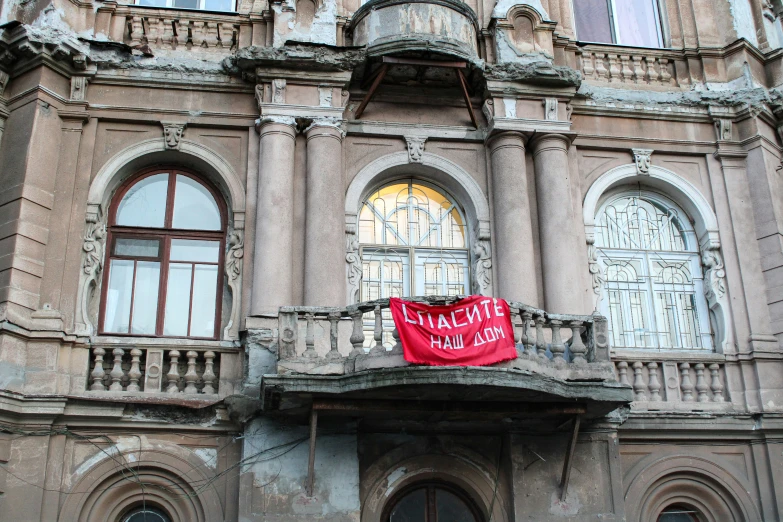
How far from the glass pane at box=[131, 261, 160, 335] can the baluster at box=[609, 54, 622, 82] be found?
305 inches

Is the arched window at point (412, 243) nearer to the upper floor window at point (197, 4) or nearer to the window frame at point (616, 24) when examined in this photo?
the upper floor window at point (197, 4)

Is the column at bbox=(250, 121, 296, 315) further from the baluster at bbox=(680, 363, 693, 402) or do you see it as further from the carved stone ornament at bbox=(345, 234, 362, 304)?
the baluster at bbox=(680, 363, 693, 402)

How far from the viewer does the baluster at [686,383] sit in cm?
1319

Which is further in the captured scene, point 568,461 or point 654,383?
point 654,383

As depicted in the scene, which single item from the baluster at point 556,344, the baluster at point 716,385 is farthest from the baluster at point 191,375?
the baluster at point 716,385

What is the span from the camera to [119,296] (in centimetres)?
1299

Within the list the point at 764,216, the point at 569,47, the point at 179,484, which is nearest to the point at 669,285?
the point at 764,216

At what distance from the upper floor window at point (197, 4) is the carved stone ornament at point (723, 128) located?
789 centimetres

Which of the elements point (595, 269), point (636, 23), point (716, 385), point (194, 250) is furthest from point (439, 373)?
point (636, 23)

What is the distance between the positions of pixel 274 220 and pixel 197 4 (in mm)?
4332

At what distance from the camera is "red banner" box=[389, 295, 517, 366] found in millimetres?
10766

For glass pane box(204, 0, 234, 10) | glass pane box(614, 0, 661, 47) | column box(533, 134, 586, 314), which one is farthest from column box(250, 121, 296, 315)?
glass pane box(614, 0, 661, 47)

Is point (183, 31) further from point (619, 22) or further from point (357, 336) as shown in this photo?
point (619, 22)

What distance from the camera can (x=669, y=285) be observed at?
1427cm
